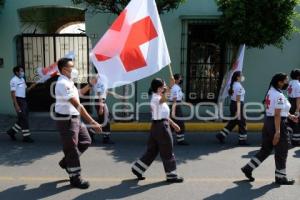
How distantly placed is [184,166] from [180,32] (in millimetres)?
5435

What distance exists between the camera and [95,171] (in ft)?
22.0

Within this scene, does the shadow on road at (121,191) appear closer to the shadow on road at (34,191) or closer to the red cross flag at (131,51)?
the shadow on road at (34,191)

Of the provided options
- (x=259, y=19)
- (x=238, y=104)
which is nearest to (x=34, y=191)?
(x=238, y=104)

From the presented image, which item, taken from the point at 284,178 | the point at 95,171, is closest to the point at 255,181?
the point at 284,178

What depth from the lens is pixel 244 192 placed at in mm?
5742

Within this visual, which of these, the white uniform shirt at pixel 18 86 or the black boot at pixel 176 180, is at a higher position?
the white uniform shirt at pixel 18 86

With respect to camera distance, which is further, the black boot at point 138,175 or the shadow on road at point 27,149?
the shadow on road at point 27,149

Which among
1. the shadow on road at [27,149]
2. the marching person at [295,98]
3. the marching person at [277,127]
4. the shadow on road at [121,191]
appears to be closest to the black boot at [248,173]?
the marching person at [277,127]

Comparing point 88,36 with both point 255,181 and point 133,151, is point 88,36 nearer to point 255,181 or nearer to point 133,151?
point 133,151

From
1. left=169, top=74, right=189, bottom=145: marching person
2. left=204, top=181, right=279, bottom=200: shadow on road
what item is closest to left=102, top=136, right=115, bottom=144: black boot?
left=169, top=74, right=189, bottom=145: marching person

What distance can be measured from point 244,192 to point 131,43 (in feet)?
8.81

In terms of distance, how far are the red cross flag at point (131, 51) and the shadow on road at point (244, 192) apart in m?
2.00

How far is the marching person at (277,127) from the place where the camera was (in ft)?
19.1

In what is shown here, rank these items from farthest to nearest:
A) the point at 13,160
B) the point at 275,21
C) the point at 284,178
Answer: the point at 275,21
the point at 13,160
the point at 284,178
